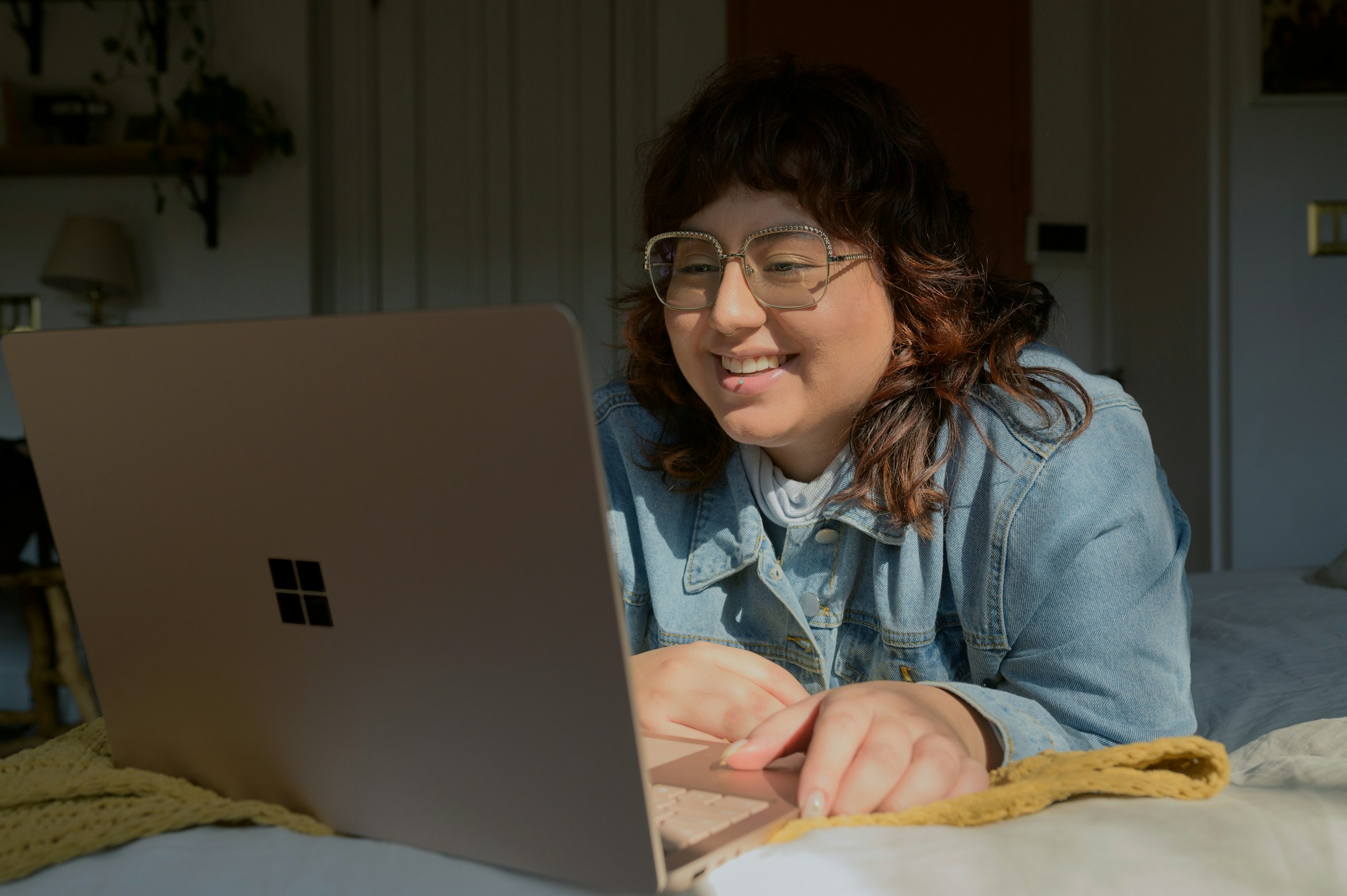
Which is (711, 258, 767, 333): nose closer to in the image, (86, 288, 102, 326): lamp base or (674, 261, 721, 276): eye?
(674, 261, 721, 276): eye

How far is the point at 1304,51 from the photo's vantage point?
284 centimetres

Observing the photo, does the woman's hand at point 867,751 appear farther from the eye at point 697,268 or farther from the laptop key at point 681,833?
the eye at point 697,268

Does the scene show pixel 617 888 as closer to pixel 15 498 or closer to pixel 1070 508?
pixel 1070 508

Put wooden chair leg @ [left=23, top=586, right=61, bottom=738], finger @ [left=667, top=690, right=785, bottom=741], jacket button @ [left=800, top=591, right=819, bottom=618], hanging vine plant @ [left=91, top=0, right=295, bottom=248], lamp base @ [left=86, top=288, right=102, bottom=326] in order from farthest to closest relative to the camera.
Answer: 1. lamp base @ [left=86, top=288, right=102, bottom=326]
2. hanging vine plant @ [left=91, top=0, right=295, bottom=248]
3. wooden chair leg @ [left=23, top=586, right=61, bottom=738]
4. jacket button @ [left=800, top=591, right=819, bottom=618]
5. finger @ [left=667, top=690, right=785, bottom=741]

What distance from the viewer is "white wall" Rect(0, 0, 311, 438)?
358cm

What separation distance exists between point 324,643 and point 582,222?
11.0 feet

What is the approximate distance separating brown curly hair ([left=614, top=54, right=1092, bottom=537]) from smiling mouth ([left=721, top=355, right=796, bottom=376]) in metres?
0.12

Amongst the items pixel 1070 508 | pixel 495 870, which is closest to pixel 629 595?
pixel 1070 508

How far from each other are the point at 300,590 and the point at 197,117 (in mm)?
3331

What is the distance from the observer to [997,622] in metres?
0.97

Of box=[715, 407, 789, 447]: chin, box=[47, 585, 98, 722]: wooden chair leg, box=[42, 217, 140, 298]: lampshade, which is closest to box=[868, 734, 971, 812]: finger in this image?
box=[715, 407, 789, 447]: chin

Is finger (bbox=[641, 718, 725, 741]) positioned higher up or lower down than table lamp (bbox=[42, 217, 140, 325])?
lower down

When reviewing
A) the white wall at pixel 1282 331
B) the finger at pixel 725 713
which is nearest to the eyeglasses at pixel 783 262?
the finger at pixel 725 713

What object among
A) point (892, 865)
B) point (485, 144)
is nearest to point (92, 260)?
point (485, 144)
